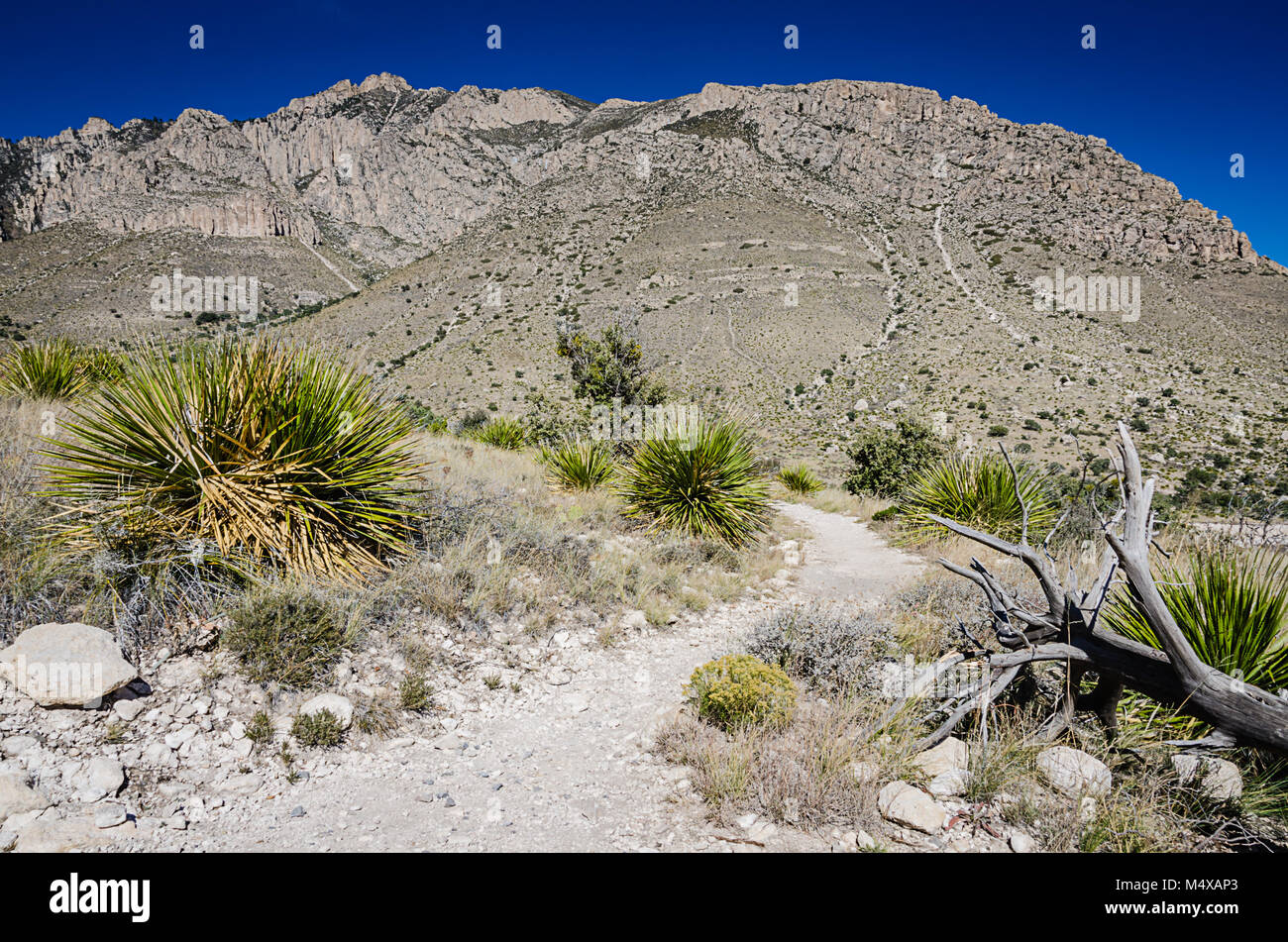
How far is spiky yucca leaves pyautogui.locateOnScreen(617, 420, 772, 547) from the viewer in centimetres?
855

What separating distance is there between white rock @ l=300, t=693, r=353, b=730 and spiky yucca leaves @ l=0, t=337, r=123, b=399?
7.74 m

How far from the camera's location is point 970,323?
1638 inches

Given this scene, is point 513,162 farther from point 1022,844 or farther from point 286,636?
point 1022,844

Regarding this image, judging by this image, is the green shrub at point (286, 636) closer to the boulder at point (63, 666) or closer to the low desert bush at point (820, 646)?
the boulder at point (63, 666)

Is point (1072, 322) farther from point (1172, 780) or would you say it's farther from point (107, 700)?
point (107, 700)

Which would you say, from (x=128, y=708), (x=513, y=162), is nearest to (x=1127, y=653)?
(x=128, y=708)

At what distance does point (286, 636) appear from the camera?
382 centimetres

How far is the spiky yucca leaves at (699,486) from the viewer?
8.55m

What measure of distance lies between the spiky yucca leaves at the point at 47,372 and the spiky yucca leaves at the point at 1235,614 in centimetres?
1210

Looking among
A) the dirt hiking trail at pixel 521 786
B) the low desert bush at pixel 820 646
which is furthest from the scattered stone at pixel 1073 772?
the dirt hiking trail at pixel 521 786

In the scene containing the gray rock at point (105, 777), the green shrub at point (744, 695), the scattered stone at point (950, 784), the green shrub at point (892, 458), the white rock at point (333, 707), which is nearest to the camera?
the gray rock at point (105, 777)

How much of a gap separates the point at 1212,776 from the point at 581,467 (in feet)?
27.3

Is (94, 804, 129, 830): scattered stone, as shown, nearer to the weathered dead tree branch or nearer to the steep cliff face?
the weathered dead tree branch

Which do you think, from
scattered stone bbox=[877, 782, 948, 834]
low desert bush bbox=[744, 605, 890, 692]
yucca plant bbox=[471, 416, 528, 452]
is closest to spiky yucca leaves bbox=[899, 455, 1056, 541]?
low desert bush bbox=[744, 605, 890, 692]
